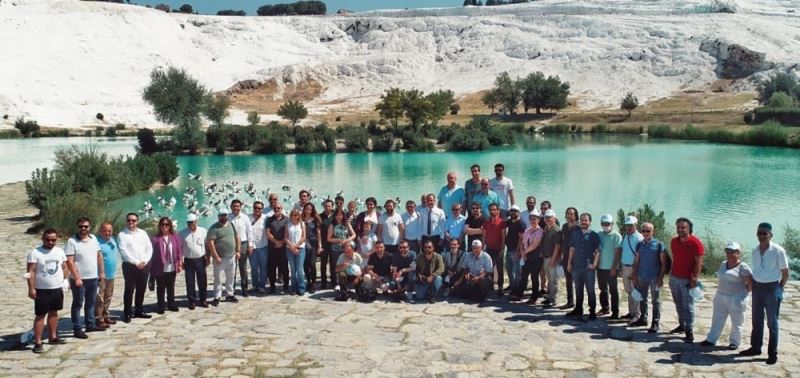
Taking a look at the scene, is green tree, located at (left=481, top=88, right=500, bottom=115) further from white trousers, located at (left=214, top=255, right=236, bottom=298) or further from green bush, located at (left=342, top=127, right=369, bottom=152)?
white trousers, located at (left=214, top=255, right=236, bottom=298)

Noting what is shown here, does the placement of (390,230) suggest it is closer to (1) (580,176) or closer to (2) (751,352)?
(2) (751,352)

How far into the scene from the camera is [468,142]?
50.7 meters

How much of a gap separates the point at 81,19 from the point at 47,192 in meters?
88.6

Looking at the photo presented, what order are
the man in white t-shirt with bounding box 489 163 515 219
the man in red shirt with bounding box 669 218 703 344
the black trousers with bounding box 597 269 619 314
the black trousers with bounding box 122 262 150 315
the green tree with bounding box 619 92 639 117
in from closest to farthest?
the man in red shirt with bounding box 669 218 703 344
the black trousers with bounding box 122 262 150 315
the black trousers with bounding box 597 269 619 314
the man in white t-shirt with bounding box 489 163 515 219
the green tree with bounding box 619 92 639 117

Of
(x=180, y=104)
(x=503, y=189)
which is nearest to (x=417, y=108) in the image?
(x=180, y=104)

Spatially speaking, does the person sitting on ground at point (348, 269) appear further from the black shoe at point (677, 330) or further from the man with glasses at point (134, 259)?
the black shoe at point (677, 330)

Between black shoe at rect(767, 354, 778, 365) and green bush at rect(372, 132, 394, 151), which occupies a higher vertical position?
green bush at rect(372, 132, 394, 151)

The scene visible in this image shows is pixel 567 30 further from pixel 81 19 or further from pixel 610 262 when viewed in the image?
pixel 610 262

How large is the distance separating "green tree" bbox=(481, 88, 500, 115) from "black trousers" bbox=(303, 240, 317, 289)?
65.7 meters

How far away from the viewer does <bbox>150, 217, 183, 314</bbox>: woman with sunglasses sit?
30.1 feet

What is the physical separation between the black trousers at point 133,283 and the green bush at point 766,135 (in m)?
50.3

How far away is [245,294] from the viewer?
1055 centimetres

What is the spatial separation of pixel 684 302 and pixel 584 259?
1.40 meters

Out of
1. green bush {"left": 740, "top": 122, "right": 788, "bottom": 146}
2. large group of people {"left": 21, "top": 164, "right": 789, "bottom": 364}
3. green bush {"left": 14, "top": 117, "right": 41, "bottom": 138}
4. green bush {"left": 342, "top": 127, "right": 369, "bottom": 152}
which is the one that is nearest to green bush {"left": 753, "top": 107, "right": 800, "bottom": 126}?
green bush {"left": 740, "top": 122, "right": 788, "bottom": 146}
